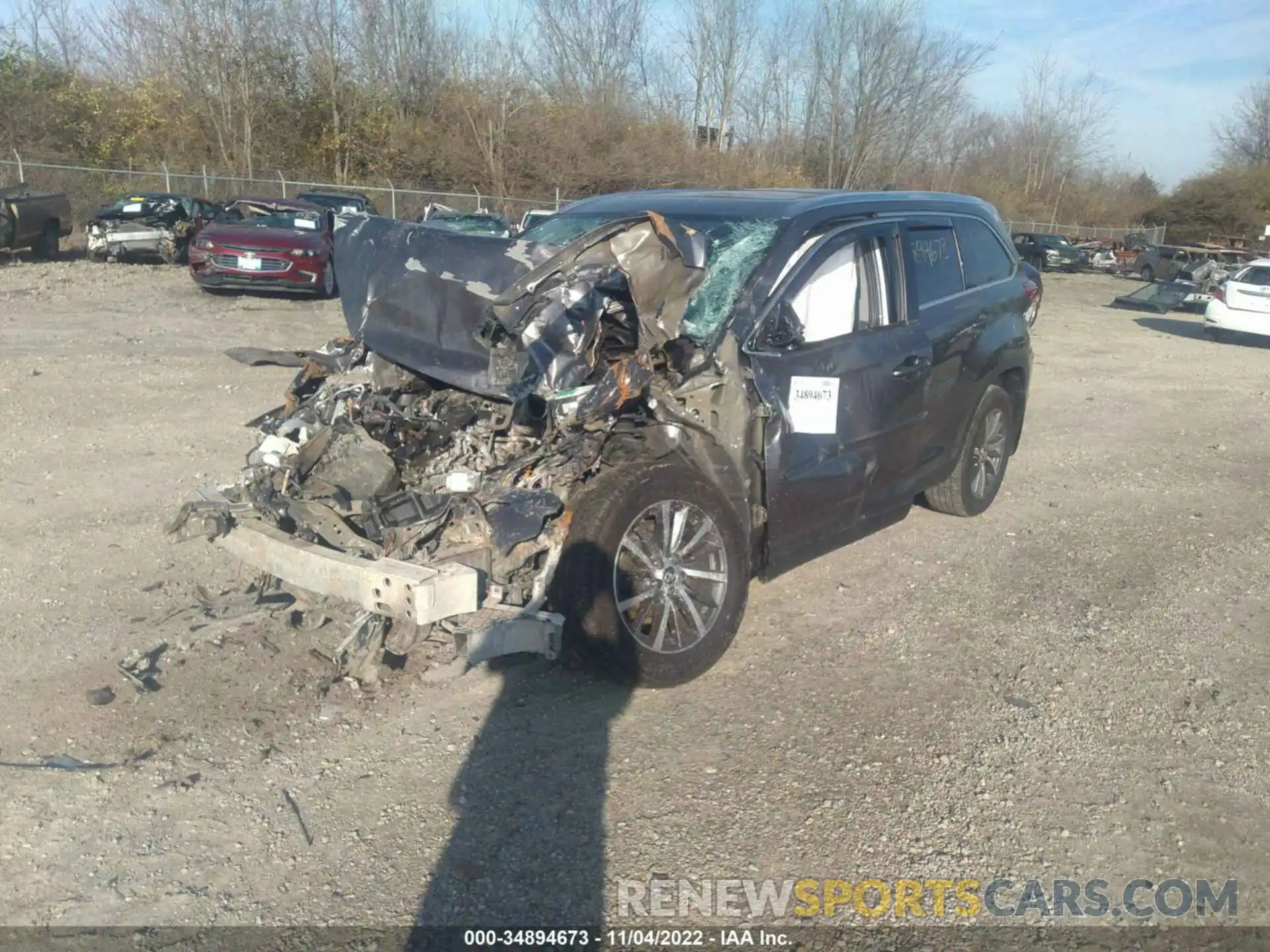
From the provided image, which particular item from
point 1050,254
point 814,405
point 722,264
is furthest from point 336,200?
point 1050,254

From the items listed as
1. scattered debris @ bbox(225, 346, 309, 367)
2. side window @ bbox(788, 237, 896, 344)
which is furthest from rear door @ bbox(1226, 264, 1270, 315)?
scattered debris @ bbox(225, 346, 309, 367)

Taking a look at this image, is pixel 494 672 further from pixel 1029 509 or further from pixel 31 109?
pixel 31 109

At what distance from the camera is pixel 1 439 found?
25.4 ft

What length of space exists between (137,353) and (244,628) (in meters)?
7.83

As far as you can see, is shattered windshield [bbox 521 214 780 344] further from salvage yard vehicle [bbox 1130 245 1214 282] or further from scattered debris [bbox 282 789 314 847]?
salvage yard vehicle [bbox 1130 245 1214 282]

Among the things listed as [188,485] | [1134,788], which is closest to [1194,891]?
[1134,788]

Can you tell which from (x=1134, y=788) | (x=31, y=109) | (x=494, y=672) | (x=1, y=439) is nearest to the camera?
(x=1134, y=788)

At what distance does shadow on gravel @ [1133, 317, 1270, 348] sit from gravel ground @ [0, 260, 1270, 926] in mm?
14323

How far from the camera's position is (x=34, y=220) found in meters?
19.5

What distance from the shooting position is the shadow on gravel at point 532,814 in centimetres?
306

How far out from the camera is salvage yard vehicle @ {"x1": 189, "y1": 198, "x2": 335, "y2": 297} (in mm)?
15688

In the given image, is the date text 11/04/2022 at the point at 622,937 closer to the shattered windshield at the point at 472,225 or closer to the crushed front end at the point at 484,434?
the crushed front end at the point at 484,434

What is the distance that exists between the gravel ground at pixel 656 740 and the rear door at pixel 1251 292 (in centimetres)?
1329

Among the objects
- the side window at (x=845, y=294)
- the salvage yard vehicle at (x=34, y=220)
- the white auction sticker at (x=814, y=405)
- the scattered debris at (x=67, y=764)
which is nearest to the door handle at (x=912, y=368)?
the side window at (x=845, y=294)
